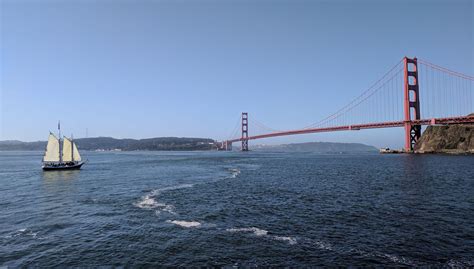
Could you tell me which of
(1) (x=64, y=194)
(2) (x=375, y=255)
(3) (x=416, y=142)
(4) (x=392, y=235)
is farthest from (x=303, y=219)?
(3) (x=416, y=142)

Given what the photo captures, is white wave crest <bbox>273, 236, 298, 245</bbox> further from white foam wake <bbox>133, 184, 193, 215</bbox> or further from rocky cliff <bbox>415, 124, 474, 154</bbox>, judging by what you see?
rocky cliff <bbox>415, 124, 474, 154</bbox>

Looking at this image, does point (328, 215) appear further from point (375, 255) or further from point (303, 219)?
point (375, 255)

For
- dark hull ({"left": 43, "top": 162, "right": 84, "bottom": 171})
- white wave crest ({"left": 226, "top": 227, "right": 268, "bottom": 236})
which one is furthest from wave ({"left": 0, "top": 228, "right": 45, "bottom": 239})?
dark hull ({"left": 43, "top": 162, "right": 84, "bottom": 171})

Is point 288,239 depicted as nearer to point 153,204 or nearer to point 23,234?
point 153,204

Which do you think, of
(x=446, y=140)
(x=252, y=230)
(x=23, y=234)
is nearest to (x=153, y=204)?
(x=23, y=234)

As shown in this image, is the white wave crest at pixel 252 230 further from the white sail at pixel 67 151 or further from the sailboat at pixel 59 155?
the white sail at pixel 67 151

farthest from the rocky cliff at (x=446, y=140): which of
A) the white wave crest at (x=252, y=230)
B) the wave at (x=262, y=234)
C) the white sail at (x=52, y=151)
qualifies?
the wave at (x=262, y=234)
